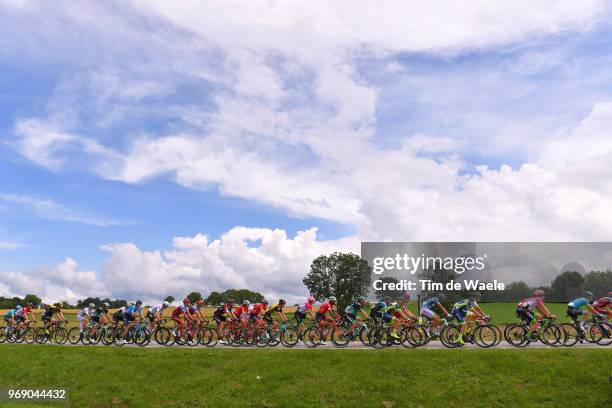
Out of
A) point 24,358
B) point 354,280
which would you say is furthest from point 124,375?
point 354,280

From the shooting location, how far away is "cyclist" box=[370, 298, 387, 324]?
24.4 meters

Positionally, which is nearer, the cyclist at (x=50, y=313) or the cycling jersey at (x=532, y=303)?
the cycling jersey at (x=532, y=303)

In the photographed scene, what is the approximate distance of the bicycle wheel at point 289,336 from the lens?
25984mm

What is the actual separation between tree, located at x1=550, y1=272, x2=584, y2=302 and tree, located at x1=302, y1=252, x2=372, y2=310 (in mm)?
33422

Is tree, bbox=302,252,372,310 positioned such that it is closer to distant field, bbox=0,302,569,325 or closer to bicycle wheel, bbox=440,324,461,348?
distant field, bbox=0,302,569,325

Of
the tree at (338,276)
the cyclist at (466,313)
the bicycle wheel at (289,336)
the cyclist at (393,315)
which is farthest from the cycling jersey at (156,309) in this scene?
the tree at (338,276)

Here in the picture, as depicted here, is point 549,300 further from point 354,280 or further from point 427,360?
point 427,360

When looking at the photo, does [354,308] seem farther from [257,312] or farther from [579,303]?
[579,303]

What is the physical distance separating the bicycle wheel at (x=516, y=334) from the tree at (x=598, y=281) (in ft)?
281

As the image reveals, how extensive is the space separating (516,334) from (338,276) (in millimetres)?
66758

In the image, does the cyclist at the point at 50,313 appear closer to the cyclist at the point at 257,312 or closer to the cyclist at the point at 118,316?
the cyclist at the point at 118,316

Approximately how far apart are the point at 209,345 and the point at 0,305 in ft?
314

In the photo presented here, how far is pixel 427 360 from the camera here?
2044cm

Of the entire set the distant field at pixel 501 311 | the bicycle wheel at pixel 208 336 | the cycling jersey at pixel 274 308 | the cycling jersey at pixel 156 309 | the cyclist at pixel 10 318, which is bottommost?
the bicycle wheel at pixel 208 336
